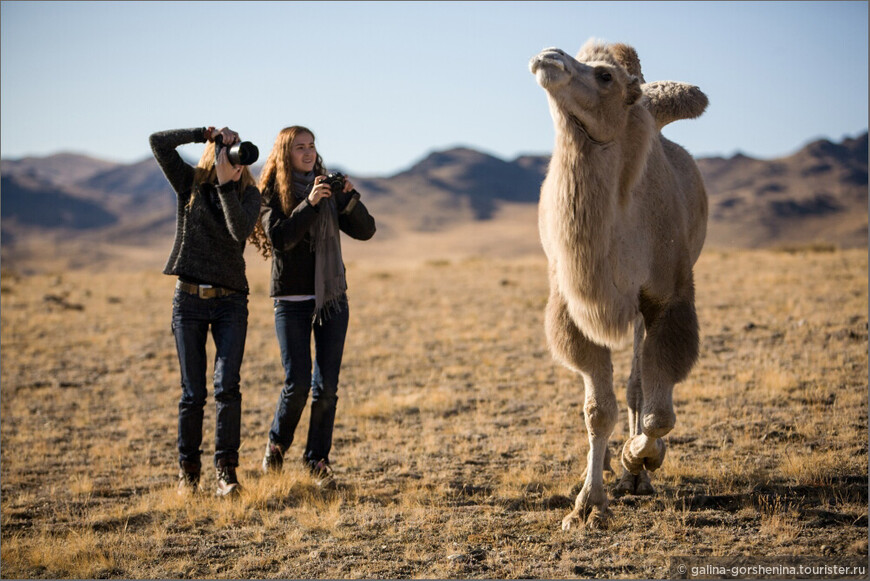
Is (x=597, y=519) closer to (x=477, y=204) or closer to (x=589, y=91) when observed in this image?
(x=589, y=91)

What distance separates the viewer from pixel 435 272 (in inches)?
971

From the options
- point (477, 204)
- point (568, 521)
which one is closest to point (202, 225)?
point (568, 521)

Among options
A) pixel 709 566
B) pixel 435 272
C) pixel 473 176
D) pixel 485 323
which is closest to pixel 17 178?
pixel 473 176

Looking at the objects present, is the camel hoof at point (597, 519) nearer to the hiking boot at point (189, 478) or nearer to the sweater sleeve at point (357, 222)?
the sweater sleeve at point (357, 222)

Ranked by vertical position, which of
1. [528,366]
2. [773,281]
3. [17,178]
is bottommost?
[528,366]

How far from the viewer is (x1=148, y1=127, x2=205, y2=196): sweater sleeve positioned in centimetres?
539

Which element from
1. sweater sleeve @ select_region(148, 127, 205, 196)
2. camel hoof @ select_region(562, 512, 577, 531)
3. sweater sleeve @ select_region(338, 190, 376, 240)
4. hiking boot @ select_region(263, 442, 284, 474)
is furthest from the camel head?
hiking boot @ select_region(263, 442, 284, 474)

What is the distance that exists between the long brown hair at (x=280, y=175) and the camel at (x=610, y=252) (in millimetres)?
1764

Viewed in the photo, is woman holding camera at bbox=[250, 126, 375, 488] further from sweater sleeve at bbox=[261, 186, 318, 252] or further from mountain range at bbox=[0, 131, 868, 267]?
mountain range at bbox=[0, 131, 868, 267]

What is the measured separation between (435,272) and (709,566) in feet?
68.5

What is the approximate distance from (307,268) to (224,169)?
2.93ft

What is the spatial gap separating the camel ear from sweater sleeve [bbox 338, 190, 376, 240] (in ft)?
6.67

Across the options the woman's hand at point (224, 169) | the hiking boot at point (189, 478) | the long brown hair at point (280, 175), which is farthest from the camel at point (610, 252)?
the hiking boot at point (189, 478)

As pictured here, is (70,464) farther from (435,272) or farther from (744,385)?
(435,272)
